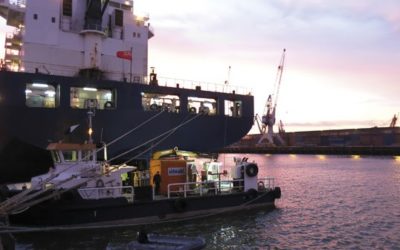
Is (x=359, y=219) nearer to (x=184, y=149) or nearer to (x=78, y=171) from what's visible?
(x=184, y=149)

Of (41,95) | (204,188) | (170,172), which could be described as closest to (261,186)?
(204,188)

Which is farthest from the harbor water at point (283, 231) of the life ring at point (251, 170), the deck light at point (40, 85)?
the deck light at point (40, 85)

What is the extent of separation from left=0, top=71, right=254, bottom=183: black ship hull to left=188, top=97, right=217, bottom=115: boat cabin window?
9.4 inches

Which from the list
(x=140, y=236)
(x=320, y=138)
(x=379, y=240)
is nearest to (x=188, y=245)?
(x=140, y=236)

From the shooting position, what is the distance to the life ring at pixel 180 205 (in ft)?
66.2

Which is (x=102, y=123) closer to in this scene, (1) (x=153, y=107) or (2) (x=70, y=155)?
(1) (x=153, y=107)

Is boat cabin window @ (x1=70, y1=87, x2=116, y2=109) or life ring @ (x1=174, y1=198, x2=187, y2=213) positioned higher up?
boat cabin window @ (x1=70, y1=87, x2=116, y2=109)

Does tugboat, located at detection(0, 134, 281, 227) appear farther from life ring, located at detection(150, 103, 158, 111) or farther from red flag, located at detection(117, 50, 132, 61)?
red flag, located at detection(117, 50, 132, 61)

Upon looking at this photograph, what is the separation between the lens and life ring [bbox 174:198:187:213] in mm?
20172

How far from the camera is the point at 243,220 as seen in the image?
2148 cm

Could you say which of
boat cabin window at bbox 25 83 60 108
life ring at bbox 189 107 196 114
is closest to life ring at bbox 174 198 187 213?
life ring at bbox 189 107 196 114

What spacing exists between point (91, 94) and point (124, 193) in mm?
8320

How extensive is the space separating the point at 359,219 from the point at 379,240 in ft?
15.6

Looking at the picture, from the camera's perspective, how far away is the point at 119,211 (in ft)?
61.1
